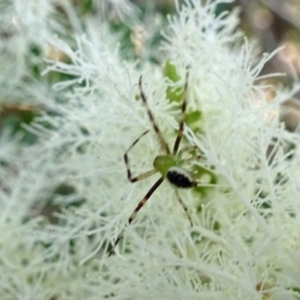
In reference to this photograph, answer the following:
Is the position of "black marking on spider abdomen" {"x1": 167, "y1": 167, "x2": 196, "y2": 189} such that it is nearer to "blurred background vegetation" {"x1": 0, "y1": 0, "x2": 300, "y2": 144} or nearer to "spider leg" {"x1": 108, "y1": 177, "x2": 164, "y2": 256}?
"spider leg" {"x1": 108, "y1": 177, "x2": 164, "y2": 256}

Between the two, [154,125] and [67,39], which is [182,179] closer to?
[154,125]

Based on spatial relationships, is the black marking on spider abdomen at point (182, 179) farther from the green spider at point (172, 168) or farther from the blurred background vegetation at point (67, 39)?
the blurred background vegetation at point (67, 39)

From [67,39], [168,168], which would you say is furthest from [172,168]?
[67,39]

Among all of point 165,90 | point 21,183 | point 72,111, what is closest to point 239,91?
point 165,90

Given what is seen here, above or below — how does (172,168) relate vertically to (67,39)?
above

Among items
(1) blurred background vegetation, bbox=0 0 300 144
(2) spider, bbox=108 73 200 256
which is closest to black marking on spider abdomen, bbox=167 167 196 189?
(2) spider, bbox=108 73 200 256

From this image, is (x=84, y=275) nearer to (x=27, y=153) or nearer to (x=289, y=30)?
(x=27, y=153)

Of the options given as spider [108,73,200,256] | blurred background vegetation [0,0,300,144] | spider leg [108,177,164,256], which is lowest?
blurred background vegetation [0,0,300,144]

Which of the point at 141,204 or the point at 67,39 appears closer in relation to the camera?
the point at 141,204
